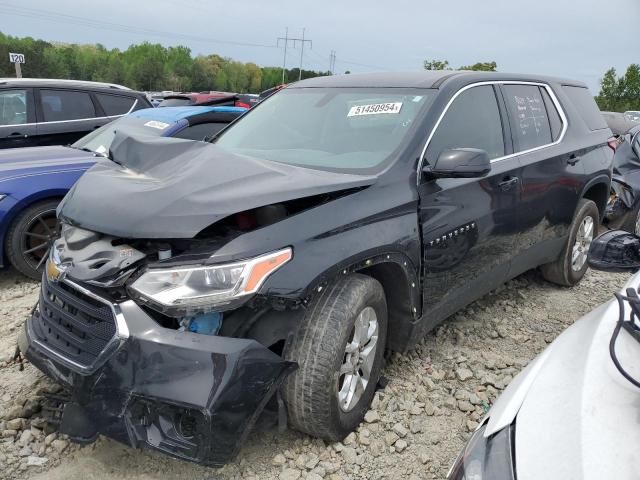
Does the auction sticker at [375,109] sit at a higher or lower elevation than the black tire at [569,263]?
higher

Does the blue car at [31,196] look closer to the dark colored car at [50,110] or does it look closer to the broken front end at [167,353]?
the dark colored car at [50,110]

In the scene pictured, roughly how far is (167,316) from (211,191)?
548mm

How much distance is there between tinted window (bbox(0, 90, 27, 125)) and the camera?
22.0 feet

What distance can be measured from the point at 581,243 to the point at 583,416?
12.3 ft

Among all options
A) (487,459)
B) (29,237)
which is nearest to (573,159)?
(487,459)

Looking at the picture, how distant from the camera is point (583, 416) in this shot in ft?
4.45

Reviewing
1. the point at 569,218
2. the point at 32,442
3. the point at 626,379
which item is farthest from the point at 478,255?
the point at 32,442

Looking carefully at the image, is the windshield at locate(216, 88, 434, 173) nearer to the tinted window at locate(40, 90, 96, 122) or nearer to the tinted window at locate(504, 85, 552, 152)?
the tinted window at locate(504, 85, 552, 152)

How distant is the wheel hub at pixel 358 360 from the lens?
97.7 inches

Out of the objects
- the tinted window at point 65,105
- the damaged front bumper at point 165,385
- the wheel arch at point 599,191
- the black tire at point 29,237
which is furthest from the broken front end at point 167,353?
the tinted window at point 65,105

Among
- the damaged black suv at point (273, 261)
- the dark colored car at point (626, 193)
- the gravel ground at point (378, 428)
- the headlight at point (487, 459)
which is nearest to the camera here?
the headlight at point (487, 459)

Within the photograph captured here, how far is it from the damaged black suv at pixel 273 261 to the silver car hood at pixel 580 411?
2.92 ft

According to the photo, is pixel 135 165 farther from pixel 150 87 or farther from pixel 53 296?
pixel 150 87

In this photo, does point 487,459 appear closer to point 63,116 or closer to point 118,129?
point 118,129
